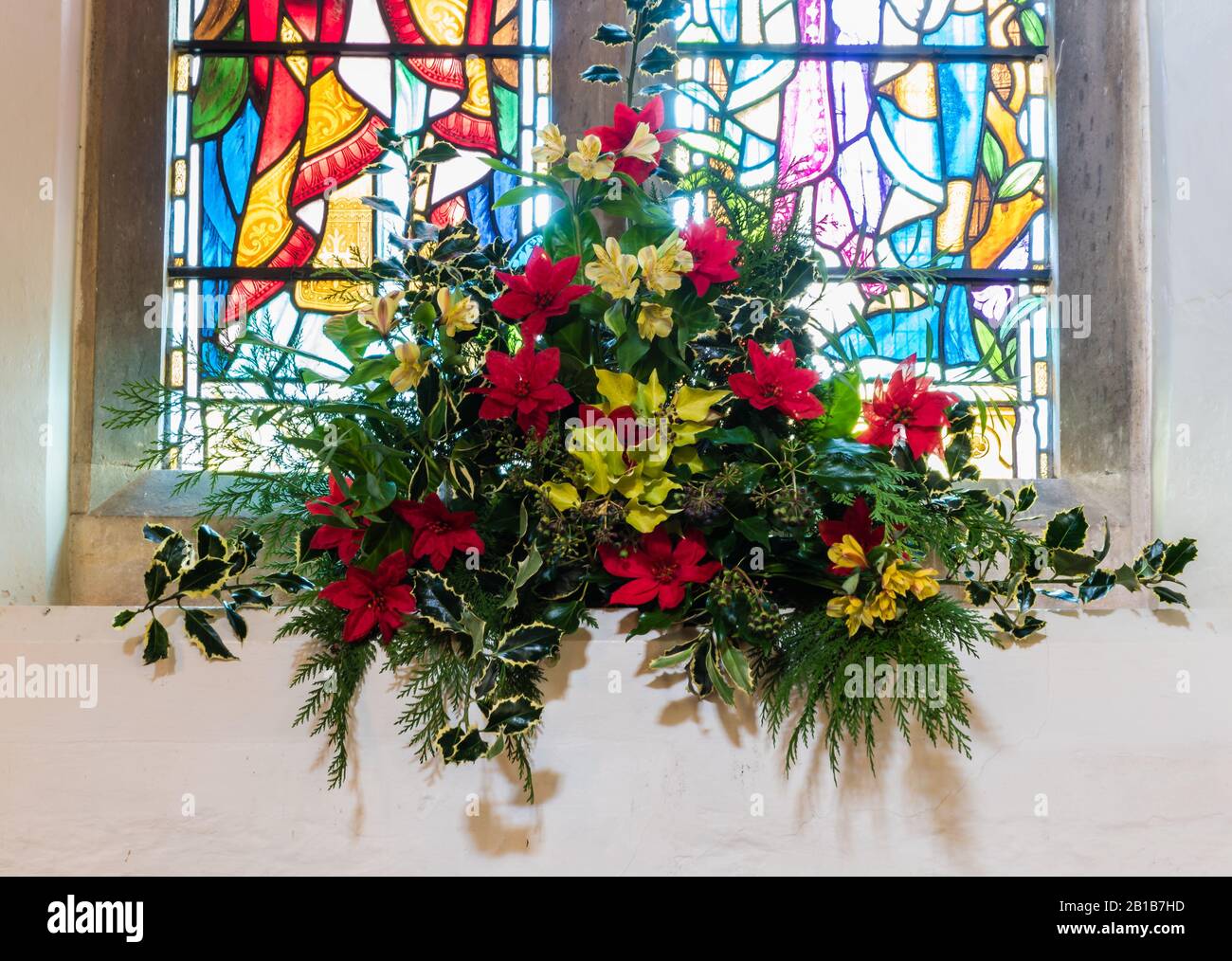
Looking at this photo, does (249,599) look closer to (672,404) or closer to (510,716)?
(510,716)

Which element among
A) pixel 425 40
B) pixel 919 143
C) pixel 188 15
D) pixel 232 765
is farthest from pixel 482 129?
pixel 232 765

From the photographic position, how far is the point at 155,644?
2.98 ft

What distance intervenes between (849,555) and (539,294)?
35 cm

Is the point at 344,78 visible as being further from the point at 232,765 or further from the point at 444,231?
the point at 232,765

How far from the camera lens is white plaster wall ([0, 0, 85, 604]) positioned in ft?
4.29

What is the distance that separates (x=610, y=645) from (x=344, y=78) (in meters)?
1.17

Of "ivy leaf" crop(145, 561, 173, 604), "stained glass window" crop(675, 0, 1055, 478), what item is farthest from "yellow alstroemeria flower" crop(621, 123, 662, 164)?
"stained glass window" crop(675, 0, 1055, 478)

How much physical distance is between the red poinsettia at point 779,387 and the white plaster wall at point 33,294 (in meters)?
0.93

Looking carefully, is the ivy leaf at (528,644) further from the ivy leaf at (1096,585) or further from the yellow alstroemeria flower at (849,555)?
the ivy leaf at (1096,585)

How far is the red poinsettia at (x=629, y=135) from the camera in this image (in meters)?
0.99

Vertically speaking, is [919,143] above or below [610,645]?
above

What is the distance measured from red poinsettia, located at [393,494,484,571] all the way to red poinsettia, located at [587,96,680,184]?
350 mm

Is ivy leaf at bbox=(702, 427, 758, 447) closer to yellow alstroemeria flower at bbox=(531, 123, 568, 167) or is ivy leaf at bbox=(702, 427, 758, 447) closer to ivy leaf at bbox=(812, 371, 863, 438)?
ivy leaf at bbox=(812, 371, 863, 438)

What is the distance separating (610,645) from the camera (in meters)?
0.93
